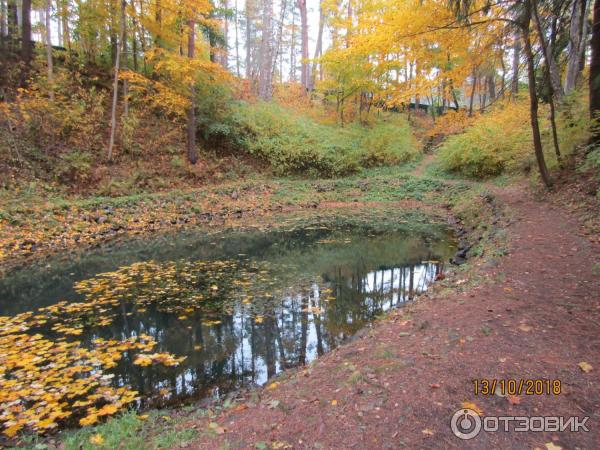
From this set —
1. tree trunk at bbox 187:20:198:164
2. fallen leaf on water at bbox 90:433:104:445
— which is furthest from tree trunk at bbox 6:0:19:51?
fallen leaf on water at bbox 90:433:104:445

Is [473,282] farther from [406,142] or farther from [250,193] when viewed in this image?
[406,142]

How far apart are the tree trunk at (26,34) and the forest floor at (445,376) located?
18.4 meters

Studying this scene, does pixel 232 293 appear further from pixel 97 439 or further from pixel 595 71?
pixel 595 71

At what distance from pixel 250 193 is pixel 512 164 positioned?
11.7 m

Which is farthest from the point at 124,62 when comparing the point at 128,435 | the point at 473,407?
the point at 473,407

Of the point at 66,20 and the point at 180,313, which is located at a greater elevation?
the point at 66,20

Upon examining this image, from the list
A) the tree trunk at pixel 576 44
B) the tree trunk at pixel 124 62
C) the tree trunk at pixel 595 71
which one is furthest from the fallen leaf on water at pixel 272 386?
the tree trunk at pixel 124 62

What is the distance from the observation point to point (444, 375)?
123 inches

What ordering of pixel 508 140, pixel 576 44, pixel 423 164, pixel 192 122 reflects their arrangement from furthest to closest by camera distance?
1. pixel 423 164
2. pixel 192 122
3. pixel 508 140
4. pixel 576 44

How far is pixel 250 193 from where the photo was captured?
55.1 ft

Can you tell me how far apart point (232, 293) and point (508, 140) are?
15.1 meters

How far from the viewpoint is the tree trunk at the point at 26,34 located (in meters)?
14.7

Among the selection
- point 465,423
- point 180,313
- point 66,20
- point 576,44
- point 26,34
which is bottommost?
point 180,313

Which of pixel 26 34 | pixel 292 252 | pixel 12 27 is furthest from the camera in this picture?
pixel 12 27
